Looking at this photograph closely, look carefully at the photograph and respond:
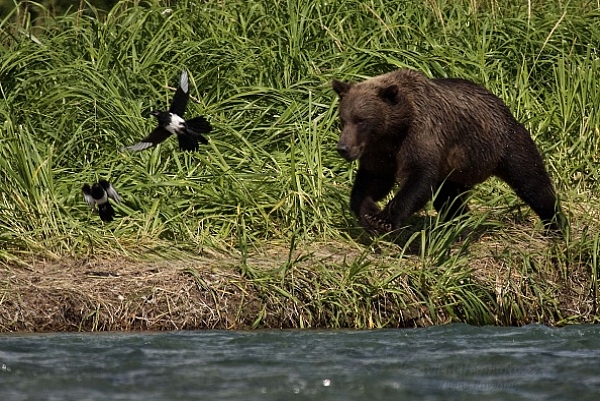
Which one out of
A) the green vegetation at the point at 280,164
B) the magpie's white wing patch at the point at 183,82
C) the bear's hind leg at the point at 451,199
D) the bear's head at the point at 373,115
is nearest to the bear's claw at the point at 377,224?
the green vegetation at the point at 280,164

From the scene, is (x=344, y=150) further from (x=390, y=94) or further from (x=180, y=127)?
(x=180, y=127)

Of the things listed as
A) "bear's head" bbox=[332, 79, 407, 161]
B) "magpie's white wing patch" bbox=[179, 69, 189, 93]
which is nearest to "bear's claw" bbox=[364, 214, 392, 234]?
"bear's head" bbox=[332, 79, 407, 161]

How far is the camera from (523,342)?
6.70 meters

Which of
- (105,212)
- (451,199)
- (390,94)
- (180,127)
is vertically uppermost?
(390,94)

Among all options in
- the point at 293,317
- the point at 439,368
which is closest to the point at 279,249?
the point at 293,317

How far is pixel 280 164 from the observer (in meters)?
8.62

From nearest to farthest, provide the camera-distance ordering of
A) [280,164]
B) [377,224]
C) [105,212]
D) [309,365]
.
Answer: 1. [309,365]
2. [377,224]
3. [105,212]
4. [280,164]

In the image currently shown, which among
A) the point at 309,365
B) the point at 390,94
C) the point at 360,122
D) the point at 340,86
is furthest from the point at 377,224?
the point at 309,365

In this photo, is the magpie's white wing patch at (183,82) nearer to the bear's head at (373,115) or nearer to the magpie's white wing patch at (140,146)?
the magpie's white wing patch at (140,146)

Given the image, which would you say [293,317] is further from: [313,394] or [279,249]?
[313,394]

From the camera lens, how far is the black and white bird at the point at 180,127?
791 cm

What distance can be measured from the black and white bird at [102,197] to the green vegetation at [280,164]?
80 mm

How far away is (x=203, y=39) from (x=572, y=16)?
272 centimetres

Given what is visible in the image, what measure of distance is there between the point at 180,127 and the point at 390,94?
1.25 meters
